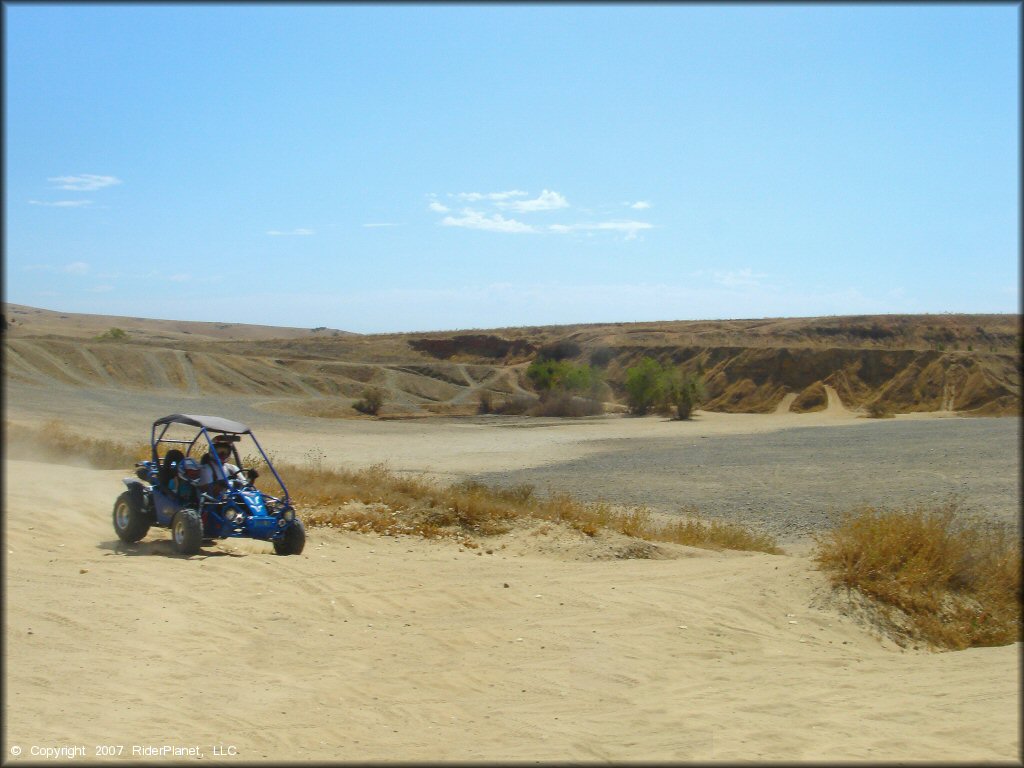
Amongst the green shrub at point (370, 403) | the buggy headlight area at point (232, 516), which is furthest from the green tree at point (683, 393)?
the buggy headlight area at point (232, 516)

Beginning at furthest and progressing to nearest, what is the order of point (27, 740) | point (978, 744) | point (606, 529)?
point (606, 529), point (978, 744), point (27, 740)

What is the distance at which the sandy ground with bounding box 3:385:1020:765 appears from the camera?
6.65 m

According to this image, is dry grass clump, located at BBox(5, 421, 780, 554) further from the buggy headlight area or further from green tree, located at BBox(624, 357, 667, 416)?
green tree, located at BBox(624, 357, 667, 416)

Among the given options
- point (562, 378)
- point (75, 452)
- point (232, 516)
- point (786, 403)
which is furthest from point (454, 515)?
point (786, 403)

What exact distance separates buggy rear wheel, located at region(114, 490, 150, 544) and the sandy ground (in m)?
0.38

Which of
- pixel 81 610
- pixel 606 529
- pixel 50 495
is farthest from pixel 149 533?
pixel 606 529

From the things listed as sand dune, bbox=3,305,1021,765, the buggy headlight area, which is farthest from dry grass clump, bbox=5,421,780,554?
the buggy headlight area

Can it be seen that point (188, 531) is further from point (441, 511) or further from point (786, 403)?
point (786, 403)

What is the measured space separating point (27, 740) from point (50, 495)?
36.4 feet

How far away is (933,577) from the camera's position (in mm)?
12594

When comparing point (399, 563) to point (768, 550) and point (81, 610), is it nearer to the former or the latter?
point (81, 610)

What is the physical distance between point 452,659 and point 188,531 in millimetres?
5029

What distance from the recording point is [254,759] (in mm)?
6125

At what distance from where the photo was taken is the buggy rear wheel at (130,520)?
42.8ft
